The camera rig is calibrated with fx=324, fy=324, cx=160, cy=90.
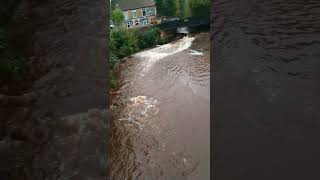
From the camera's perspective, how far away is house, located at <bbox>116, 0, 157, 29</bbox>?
1351cm

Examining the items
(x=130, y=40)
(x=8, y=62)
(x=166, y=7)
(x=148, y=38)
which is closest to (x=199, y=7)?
(x=166, y=7)

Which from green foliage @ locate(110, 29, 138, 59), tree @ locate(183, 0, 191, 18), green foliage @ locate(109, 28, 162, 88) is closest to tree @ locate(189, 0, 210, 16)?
tree @ locate(183, 0, 191, 18)

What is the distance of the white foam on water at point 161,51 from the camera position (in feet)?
27.7

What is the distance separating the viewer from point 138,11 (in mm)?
13555

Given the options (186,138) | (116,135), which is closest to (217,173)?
(186,138)

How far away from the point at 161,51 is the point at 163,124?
5.58 meters

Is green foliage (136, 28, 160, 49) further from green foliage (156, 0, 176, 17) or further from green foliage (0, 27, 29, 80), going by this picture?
green foliage (0, 27, 29, 80)

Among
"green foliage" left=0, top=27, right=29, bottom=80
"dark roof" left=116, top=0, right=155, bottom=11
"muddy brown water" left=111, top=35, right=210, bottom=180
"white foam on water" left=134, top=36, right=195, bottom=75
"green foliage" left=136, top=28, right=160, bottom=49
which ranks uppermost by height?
"dark roof" left=116, top=0, right=155, bottom=11

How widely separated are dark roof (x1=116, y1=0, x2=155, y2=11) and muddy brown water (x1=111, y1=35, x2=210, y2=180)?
6507mm

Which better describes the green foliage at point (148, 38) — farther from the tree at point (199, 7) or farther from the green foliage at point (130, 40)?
the tree at point (199, 7)

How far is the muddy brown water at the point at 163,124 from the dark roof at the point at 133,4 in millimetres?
6507

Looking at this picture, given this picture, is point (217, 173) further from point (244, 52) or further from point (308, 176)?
point (244, 52)

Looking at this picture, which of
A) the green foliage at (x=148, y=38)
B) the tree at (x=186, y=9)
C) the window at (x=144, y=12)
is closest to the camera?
the green foliage at (x=148, y=38)

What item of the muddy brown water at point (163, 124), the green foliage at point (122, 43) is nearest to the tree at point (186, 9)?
the green foliage at point (122, 43)
